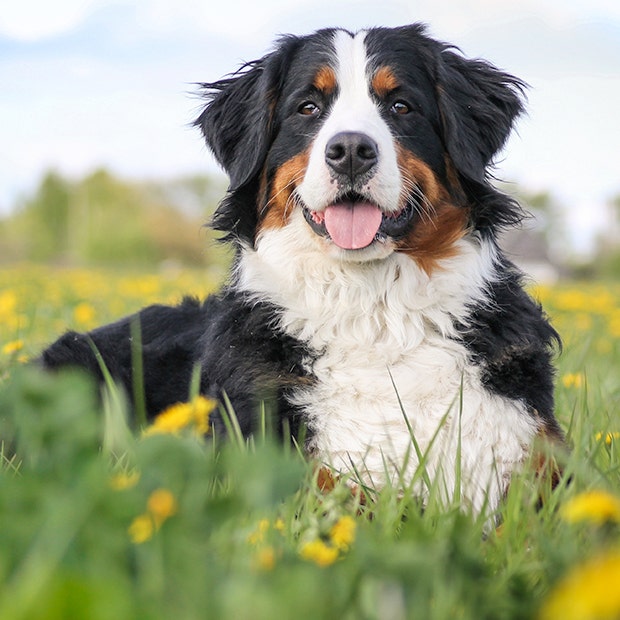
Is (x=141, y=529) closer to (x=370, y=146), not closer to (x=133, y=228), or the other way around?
(x=370, y=146)

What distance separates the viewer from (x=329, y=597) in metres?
1.11

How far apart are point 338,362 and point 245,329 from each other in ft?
1.27

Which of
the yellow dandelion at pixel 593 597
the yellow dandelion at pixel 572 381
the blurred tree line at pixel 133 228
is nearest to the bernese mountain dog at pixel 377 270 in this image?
the yellow dandelion at pixel 572 381

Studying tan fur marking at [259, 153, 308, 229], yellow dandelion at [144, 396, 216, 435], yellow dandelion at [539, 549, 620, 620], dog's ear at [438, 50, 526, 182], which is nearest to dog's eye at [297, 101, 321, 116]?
tan fur marking at [259, 153, 308, 229]

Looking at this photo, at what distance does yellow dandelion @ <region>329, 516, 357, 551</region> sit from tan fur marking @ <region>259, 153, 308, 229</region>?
5.81 ft

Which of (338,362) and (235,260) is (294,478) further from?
(235,260)

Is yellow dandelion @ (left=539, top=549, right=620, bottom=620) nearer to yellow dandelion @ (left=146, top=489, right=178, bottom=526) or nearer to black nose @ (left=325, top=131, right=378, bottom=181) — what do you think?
yellow dandelion @ (left=146, top=489, right=178, bottom=526)

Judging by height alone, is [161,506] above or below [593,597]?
below

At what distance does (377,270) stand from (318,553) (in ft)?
6.34

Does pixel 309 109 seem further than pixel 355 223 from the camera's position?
Yes

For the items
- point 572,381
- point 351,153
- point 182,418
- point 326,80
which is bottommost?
point 572,381

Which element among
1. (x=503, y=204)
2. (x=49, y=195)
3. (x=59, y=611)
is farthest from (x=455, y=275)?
(x=49, y=195)

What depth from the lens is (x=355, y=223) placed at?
3156 millimetres

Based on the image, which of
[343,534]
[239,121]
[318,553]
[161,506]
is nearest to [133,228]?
[239,121]
